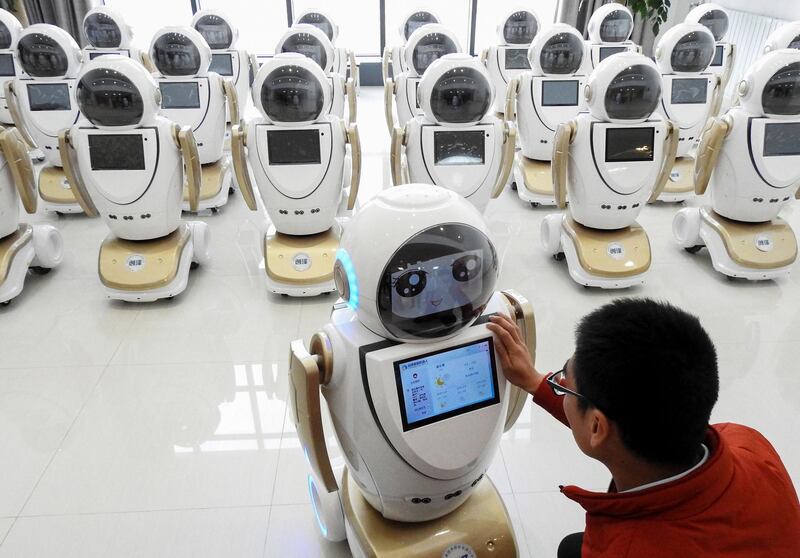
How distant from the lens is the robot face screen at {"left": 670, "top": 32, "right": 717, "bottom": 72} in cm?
464

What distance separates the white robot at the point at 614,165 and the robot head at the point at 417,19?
3.66 metres

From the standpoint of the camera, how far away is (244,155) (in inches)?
134

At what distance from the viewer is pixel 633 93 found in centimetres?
323

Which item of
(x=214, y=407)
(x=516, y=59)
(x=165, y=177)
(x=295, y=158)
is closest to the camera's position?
(x=214, y=407)

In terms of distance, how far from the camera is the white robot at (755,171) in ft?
10.7

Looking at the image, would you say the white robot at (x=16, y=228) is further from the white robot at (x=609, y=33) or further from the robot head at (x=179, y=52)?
the white robot at (x=609, y=33)

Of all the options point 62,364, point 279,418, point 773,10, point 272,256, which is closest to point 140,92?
point 272,256

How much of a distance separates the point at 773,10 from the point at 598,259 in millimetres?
5612

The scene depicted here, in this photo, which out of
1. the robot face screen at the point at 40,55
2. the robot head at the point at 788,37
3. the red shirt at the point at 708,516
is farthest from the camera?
the robot head at the point at 788,37

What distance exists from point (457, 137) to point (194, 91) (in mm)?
2379

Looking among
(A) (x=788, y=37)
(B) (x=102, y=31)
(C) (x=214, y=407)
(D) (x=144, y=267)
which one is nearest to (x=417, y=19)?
(B) (x=102, y=31)

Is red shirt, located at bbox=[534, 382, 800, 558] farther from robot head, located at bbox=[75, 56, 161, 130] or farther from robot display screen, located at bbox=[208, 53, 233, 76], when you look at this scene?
robot display screen, located at bbox=[208, 53, 233, 76]

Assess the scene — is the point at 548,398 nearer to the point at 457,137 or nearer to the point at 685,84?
the point at 457,137

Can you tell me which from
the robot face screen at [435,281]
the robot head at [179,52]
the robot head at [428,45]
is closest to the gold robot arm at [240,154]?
the robot head at [179,52]
